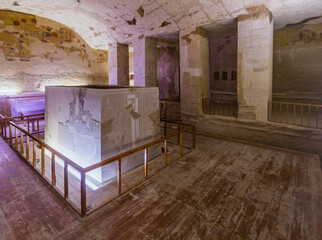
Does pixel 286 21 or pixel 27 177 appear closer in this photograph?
pixel 27 177

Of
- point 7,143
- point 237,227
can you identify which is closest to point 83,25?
point 7,143

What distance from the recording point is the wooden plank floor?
217 cm

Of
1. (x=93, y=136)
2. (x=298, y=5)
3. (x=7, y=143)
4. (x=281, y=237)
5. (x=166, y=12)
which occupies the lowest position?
(x=281, y=237)

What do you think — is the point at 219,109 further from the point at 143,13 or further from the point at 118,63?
the point at 118,63

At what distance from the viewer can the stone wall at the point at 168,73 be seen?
11391mm

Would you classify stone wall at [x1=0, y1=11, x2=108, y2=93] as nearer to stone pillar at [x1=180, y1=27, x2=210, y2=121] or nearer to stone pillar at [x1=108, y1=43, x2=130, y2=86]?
stone pillar at [x1=108, y1=43, x2=130, y2=86]

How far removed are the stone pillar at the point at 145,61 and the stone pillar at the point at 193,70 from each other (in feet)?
6.16

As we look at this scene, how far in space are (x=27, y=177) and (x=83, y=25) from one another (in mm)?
8528

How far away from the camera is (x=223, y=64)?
32.9 ft

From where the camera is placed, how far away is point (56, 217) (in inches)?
94.0

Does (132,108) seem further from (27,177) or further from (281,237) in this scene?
(281,237)

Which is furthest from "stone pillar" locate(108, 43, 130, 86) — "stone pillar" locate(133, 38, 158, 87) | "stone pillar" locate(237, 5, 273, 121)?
"stone pillar" locate(237, 5, 273, 121)

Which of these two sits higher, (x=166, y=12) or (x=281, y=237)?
(x=166, y=12)

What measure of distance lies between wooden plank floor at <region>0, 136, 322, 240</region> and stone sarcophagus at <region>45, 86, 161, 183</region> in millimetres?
747
